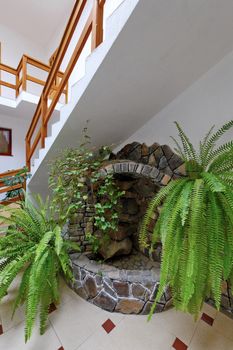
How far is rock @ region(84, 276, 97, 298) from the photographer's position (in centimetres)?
162

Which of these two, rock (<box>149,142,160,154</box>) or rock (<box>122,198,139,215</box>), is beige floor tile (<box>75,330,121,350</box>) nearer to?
rock (<box>122,198,139,215</box>)

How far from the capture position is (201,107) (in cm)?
172

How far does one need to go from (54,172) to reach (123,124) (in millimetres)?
1000

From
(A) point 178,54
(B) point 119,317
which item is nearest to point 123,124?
(A) point 178,54

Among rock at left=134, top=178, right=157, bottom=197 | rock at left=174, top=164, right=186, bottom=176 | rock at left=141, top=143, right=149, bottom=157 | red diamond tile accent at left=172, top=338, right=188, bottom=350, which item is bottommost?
red diamond tile accent at left=172, top=338, right=188, bottom=350

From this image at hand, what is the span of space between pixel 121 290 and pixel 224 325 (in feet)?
2.89

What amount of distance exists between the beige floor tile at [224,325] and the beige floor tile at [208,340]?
4cm

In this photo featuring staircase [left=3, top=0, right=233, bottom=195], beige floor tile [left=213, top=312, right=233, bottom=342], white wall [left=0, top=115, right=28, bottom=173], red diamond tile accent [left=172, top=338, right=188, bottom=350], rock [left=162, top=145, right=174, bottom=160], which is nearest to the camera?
staircase [left=3, top=0, right=233, bottom=195]

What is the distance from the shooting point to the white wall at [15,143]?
393cm

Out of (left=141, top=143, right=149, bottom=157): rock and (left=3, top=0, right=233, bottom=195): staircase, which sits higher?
(left=3, top=0, right=233, bottom=195): staircase

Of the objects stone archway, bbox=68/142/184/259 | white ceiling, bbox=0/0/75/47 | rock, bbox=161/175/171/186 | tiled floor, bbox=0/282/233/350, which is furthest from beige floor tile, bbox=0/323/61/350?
white ceiling, bbox=0/0/75/47

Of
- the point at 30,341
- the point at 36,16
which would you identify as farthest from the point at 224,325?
the point at 36,16

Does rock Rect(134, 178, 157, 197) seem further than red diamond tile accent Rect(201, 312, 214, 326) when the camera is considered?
Yes

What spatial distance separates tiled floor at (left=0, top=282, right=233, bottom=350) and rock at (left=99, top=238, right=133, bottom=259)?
1.87 ft
